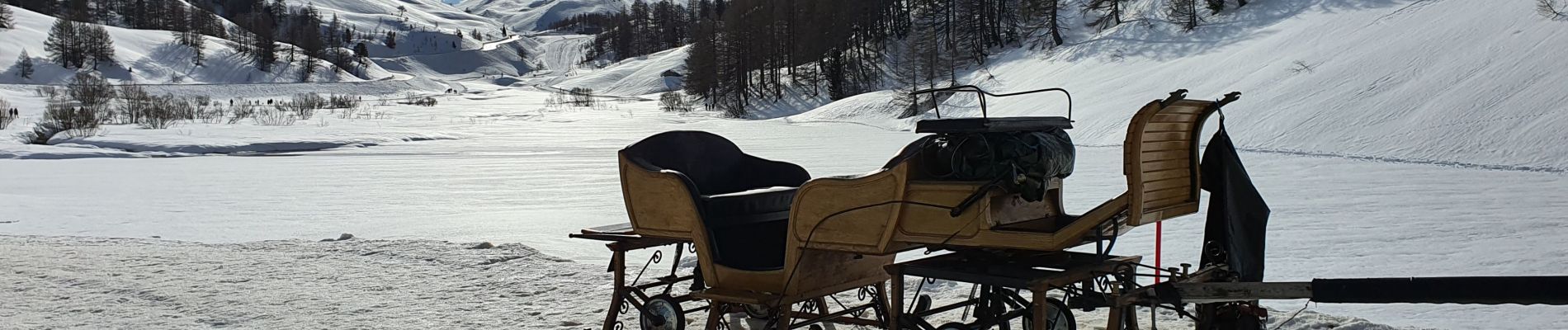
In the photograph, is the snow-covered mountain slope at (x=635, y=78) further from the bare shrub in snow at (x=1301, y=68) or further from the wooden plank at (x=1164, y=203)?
the wooden plank at (x=1164, y=203)

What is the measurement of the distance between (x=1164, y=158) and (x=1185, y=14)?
3502cm

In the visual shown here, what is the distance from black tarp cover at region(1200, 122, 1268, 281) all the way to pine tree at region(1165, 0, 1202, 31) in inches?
1308

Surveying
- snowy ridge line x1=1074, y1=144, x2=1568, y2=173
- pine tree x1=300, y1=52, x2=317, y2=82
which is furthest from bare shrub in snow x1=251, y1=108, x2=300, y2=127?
pine tree x1=300, y1=52, x2=317, y2=82

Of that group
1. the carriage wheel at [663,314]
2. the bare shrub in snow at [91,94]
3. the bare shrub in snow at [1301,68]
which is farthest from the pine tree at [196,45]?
the carriage wheel at [663,314]

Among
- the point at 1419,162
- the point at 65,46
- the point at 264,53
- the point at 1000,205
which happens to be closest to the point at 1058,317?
the point at 1000,205

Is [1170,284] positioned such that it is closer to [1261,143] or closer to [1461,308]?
[1461,308]

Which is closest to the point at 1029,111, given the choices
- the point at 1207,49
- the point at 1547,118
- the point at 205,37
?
the point at 1207,49

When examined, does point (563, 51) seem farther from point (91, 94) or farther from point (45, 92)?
point (91, 94)

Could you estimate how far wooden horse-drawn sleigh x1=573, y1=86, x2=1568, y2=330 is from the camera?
3.19 m

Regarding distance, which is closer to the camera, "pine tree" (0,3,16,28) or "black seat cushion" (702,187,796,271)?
"black seat cushion" (702,187,796,271)

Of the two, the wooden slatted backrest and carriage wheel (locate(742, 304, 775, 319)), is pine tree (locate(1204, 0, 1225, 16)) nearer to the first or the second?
carriage wheel (locate(742, 304, 775, 319))

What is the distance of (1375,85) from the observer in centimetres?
1720

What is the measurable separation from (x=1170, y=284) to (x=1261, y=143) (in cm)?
1369

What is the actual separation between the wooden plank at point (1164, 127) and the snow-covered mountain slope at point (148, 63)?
77599 millimetres
